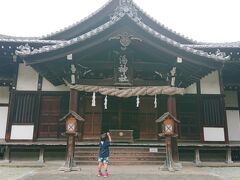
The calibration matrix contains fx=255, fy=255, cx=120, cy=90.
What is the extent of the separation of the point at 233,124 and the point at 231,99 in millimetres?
1488

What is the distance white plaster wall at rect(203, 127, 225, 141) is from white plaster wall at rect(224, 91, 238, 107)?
9.89ft

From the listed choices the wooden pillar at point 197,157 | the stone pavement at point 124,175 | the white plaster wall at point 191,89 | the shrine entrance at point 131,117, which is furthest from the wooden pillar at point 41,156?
the white plaster wall at point 191,89

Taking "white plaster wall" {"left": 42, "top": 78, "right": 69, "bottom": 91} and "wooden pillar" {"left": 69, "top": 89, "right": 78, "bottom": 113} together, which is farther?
"white plaster wall" {"left": 42, "top": 78, "right": 69, "bottom": 91}

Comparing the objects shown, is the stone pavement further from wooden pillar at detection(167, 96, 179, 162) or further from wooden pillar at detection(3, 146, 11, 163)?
wooden pillar at detection(3, 146, 11, 163)

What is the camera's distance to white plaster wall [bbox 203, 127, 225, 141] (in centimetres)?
1275

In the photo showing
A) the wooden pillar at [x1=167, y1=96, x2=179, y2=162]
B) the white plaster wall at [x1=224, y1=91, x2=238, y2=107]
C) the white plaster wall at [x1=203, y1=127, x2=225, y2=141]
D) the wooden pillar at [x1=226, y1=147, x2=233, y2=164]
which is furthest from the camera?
the white plaster wall at [x1=224, y1=91, x2=238, y2=107]

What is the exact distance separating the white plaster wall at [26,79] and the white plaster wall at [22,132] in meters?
1.94

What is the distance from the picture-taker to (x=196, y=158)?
11852 mm

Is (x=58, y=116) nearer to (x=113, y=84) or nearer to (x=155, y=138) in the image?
(x=113, y=84)

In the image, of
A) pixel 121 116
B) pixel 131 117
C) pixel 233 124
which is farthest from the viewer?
pixel 233 124

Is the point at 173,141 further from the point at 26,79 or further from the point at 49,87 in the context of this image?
the point at 26,79

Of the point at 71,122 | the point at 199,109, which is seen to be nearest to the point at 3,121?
the point at 71,122

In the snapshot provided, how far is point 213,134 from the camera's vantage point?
505 inches

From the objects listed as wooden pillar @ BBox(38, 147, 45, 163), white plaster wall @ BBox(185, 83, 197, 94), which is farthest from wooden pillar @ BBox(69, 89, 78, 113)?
white plaster wall @ BBox(185, 83, 197, 94)
